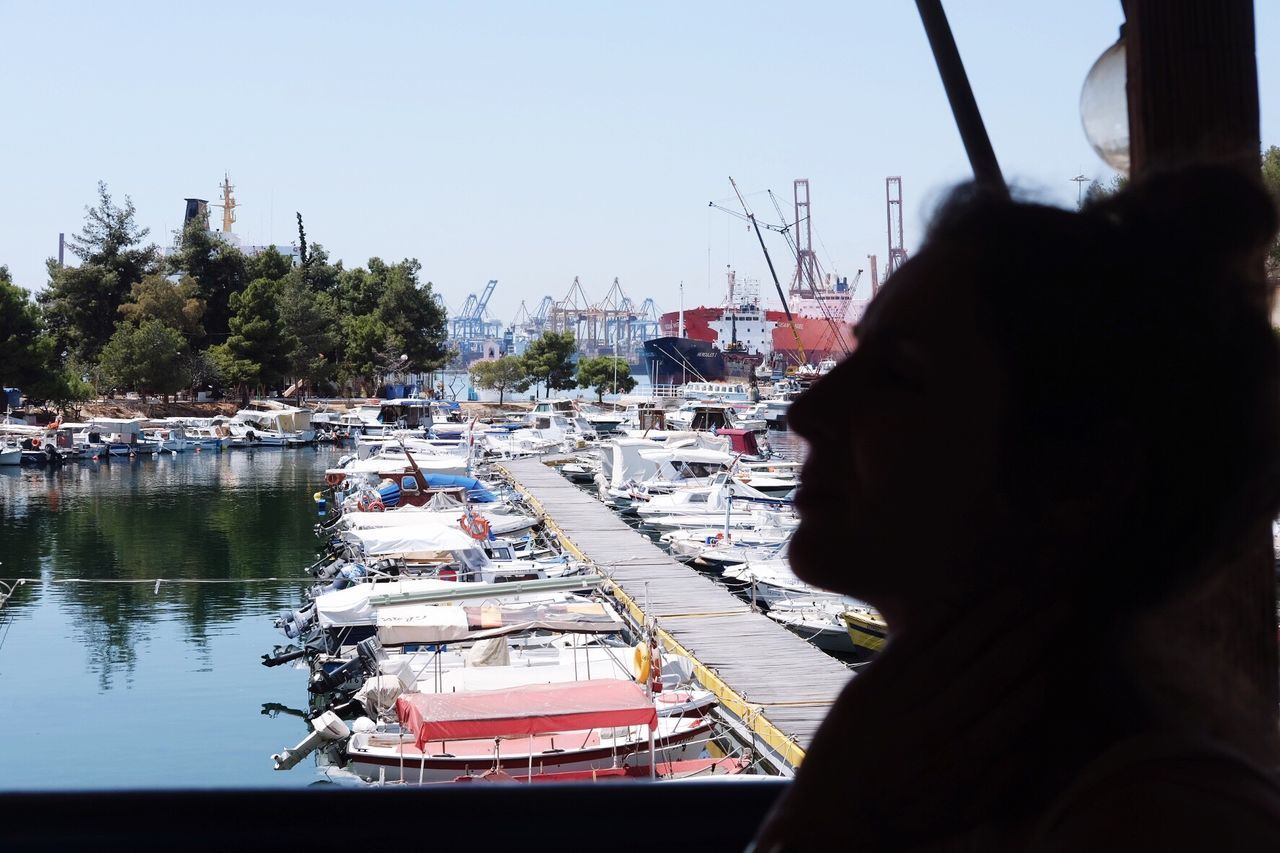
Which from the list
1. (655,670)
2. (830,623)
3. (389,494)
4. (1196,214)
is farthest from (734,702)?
(389,494)

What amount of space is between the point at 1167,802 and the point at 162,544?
1013 inches

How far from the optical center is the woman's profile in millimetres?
513

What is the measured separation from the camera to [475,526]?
19609 mm

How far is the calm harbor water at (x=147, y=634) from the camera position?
495 inches

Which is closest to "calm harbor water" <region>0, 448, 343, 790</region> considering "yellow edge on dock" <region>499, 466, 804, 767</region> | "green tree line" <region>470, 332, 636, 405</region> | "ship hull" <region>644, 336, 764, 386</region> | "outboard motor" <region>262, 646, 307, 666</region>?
"outboard motor" <region>262, 646, 307, 666</region>

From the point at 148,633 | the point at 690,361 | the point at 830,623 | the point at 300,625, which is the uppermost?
the point at 690,361

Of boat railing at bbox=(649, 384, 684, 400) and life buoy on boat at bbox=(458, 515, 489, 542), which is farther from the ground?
boat railing at bbox=(649, 384, 684, 400)

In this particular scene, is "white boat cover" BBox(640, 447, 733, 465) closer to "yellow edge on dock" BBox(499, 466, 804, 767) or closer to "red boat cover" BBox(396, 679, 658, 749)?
"yellow edge on dock" BBox(499, 466, 804, 767)

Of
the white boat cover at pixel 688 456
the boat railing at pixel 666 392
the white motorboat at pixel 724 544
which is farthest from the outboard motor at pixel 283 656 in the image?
the boat railing at pixel 666 392

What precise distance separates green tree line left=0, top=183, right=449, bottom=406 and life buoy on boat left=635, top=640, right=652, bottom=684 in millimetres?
37126

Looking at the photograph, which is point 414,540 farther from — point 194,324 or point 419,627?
point 194,324

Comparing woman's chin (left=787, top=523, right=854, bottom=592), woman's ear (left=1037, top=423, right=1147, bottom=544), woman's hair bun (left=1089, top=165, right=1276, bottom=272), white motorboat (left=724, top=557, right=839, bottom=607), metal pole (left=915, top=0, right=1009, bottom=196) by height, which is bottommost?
white motorboat (left=724, top=557, right=839, bottom=607)

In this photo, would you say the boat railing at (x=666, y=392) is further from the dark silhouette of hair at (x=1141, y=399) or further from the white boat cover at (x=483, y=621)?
the dark silhouette of hair at (x=1141, y=399)

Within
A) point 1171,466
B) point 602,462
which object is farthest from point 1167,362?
point 602,462
